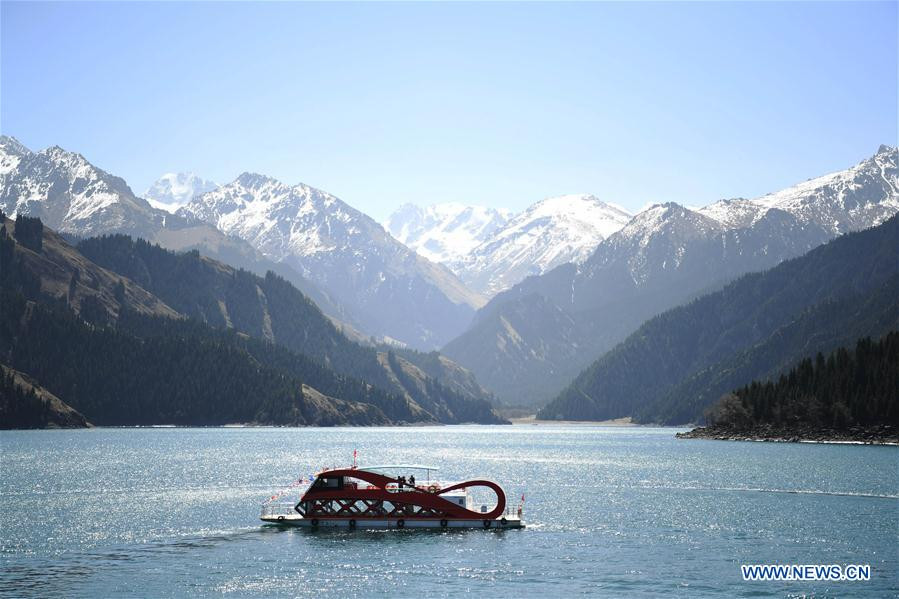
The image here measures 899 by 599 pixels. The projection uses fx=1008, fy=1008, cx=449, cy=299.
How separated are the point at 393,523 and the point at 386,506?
2.58m

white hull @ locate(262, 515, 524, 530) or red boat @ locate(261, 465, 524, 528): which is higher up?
red boat @ locate(261, 465, 524, 528)

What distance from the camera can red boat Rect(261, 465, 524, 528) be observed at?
337ft

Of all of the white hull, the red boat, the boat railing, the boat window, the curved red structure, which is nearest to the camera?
the white hull

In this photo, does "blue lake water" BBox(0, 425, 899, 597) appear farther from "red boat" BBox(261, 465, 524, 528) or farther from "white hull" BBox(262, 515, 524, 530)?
"red boat" BBox(261, 465, 524, 528)

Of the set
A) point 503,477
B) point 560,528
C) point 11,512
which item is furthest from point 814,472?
point 11,512

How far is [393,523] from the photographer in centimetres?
10250

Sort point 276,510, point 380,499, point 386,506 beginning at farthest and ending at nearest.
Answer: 1. point 276,510
2. point 386,506
3. point 380,499

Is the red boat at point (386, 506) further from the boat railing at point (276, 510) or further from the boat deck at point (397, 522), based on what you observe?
the boat railing at point (276, 510)

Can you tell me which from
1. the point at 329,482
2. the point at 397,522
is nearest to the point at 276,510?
the point at 329,482

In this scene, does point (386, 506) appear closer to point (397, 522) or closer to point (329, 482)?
point (397, 522)

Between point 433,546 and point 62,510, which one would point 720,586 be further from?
point 62,510

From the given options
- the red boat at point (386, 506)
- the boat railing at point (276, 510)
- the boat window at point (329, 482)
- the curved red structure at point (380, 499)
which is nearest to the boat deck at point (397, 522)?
the red boat at point (386, 506)

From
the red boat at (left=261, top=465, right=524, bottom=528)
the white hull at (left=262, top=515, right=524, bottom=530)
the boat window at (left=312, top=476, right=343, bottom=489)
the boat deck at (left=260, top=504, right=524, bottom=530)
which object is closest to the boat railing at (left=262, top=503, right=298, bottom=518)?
A: the red boat at (left=261, top=465, right=524, bottom=528)

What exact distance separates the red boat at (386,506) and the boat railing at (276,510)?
16 centimetres
